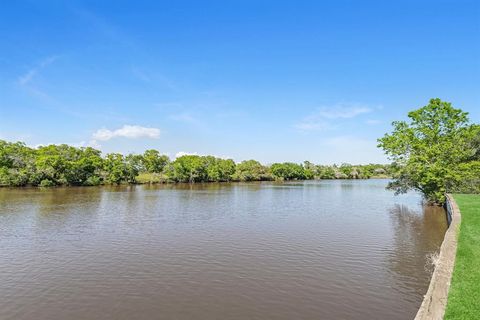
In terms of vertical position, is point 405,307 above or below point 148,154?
below

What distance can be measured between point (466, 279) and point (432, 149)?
27100 millimetres

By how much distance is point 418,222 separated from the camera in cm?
2659

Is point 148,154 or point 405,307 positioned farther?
point 148,154

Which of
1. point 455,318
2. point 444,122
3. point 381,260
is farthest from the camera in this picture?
point 444,122

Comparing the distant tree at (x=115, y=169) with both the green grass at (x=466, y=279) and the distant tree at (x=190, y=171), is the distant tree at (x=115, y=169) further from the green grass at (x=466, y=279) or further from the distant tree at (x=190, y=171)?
the green grass at (x=466, y=279)

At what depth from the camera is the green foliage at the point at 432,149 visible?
1264 inches

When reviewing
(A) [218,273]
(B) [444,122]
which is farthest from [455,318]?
(B) [444,122]

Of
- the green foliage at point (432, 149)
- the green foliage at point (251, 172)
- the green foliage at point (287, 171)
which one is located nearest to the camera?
the green foliage at point (432, 149)

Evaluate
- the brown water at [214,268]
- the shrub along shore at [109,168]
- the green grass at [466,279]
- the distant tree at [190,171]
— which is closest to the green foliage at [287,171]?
the shrub along shore at [109,168]

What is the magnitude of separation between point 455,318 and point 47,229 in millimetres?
24918

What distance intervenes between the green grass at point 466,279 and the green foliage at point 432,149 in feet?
60.2

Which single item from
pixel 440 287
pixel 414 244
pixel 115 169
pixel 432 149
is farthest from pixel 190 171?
pixel 440 287

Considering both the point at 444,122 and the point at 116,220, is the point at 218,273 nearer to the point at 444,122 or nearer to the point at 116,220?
the point at 116,220

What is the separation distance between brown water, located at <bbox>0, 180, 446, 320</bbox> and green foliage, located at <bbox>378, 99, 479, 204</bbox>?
7444 mm
